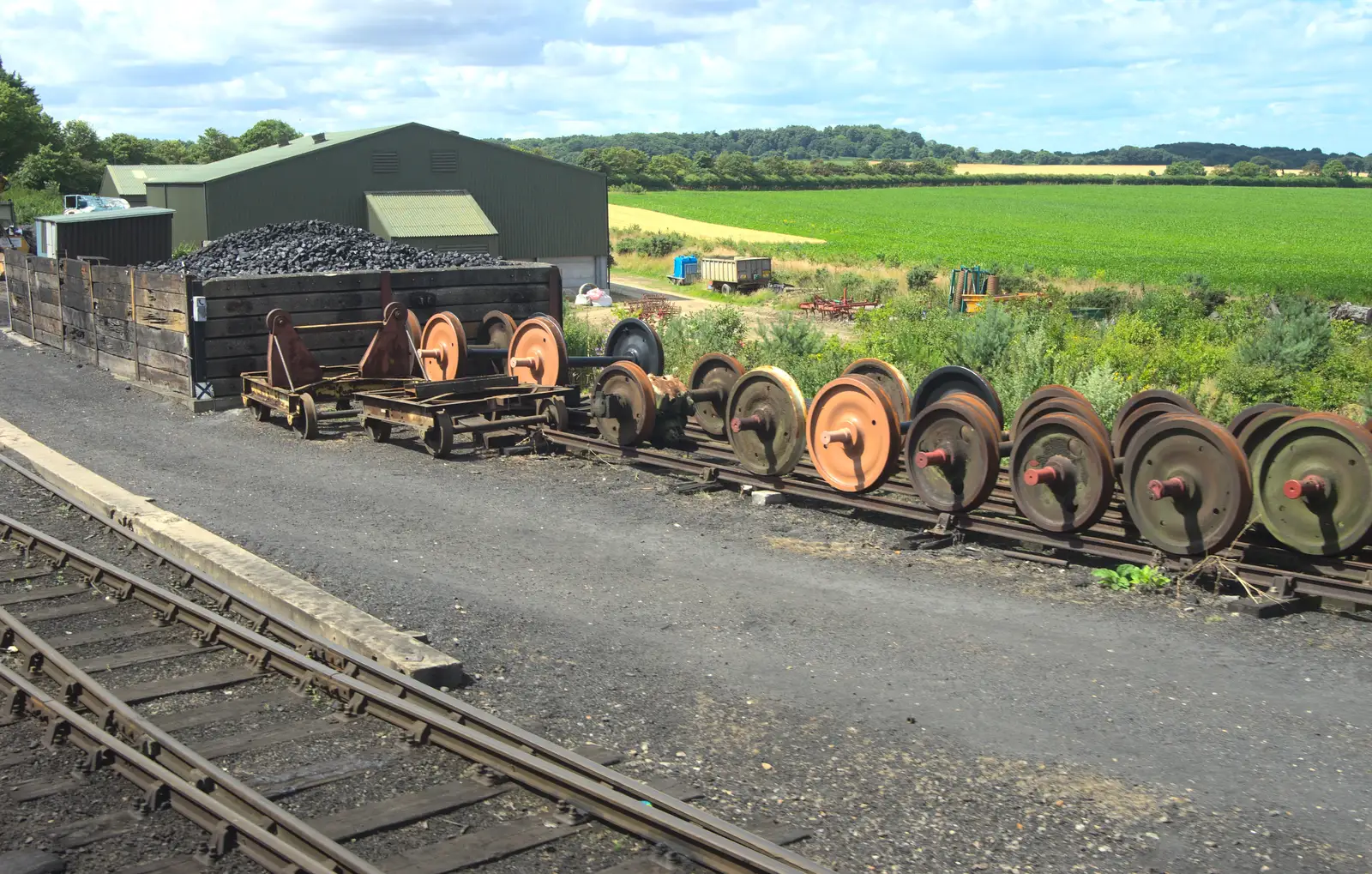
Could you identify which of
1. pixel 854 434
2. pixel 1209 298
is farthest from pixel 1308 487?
pixel 1209 298

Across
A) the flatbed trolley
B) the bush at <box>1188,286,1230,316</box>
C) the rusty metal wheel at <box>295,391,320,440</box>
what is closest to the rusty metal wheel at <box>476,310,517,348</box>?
the flatbed trolley

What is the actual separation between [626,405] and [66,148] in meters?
77.1

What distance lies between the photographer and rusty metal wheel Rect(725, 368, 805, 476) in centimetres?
1126

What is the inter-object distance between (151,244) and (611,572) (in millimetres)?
23837

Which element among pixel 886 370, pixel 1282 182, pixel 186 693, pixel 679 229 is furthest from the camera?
pixel 1282 182

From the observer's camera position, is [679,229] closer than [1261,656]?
No

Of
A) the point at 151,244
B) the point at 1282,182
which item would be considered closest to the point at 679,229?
the point at 151,244

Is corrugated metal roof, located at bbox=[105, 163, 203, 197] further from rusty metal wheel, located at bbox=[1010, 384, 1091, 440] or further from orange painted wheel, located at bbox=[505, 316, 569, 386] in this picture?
rusty metal wheel, located at bbox=[1010, 384, 1091, 440]

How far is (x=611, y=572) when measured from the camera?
9.10 metres

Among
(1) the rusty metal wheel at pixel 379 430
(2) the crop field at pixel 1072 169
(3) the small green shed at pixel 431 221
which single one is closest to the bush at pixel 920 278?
(3) the small green shed at pixel 431 221

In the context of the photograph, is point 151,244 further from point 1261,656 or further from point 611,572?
point 1261,656

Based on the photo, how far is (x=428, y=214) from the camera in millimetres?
37000

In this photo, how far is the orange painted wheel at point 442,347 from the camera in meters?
15.5

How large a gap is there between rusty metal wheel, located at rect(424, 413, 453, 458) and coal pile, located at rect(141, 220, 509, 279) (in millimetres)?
5278
